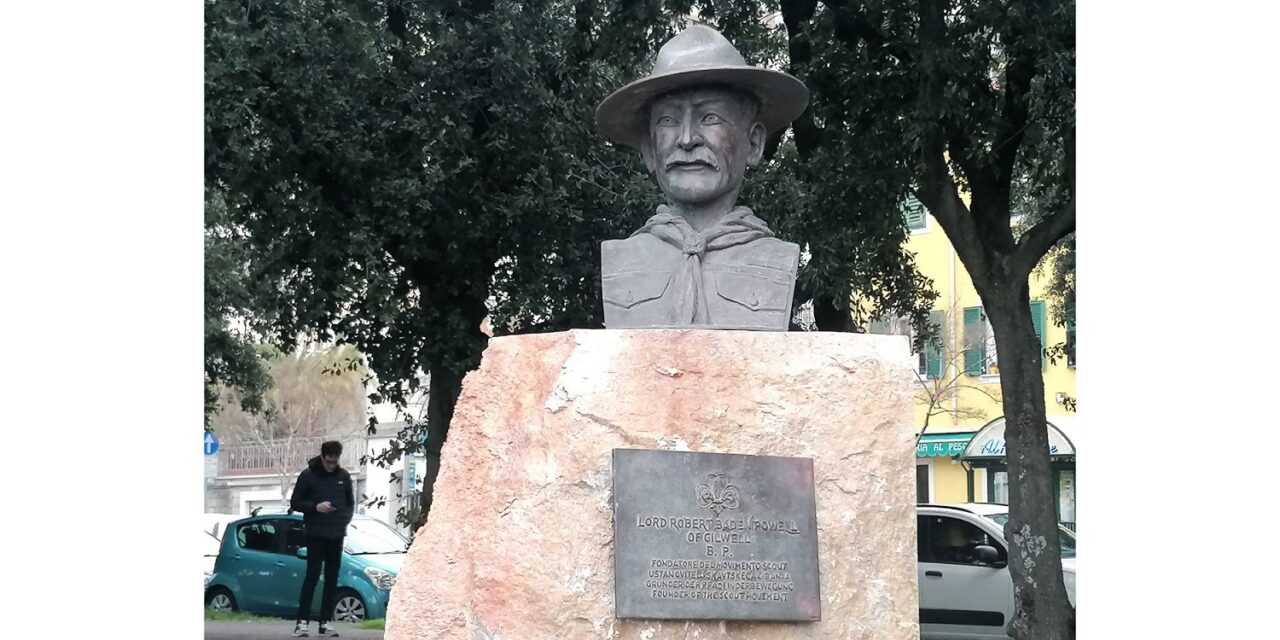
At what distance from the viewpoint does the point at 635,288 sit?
19.6 ft

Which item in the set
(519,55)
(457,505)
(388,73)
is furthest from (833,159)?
(457,505)

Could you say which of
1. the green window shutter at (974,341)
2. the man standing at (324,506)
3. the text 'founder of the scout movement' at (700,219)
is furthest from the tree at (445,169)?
the green window shutter at (974,341)

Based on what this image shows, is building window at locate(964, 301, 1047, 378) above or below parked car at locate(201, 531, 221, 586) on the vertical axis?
above

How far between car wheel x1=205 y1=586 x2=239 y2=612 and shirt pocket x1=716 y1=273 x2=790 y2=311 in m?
10.7

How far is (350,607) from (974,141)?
780 cm

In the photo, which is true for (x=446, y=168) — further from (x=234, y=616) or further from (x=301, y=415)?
(x=301, y=415)

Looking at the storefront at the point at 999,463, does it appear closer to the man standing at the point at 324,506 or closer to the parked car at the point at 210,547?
the parked car at the point at 210,547

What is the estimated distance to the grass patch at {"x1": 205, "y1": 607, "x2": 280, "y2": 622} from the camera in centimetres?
1455

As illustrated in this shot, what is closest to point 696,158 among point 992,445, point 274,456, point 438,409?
point 438,409

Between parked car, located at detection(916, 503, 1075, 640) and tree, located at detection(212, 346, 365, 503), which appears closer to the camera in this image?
parked car, located at detection(916, 503, 1075, 640)

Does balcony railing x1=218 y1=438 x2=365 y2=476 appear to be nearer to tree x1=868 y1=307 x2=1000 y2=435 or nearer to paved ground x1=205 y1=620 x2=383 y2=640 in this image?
tree x1=868 y1=307 x2=1000 y2=435

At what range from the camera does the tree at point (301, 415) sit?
43.2m

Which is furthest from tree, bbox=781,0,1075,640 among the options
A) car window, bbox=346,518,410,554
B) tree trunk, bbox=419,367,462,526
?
car window, bbox=346,518,410,554

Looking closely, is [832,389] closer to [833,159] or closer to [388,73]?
[833,159]
